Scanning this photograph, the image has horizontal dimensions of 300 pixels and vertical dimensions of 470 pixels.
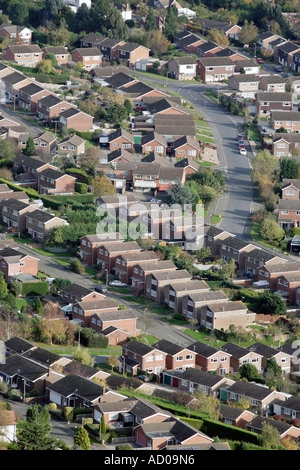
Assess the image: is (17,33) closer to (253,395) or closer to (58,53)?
(58,53)

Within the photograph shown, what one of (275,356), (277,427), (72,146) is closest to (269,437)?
(277,427)

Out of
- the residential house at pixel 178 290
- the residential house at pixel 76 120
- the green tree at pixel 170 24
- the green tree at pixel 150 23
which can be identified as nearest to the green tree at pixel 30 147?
the residential house at pixel 76 120

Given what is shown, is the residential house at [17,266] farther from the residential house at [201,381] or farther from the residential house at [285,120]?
the residential house at [285,120]

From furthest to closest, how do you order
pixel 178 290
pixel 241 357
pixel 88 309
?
pixel 178 290 < pixel 88 309 < pixel 241 357

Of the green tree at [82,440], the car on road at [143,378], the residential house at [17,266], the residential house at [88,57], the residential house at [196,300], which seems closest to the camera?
the green tree at [82,440]

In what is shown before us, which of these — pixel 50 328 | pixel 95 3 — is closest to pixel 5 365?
pixel 50 328

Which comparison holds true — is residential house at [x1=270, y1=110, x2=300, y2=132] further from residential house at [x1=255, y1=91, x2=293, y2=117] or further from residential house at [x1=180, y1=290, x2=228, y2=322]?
residential house at [x1=180, y1=290, x2=228, y2=322]
